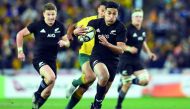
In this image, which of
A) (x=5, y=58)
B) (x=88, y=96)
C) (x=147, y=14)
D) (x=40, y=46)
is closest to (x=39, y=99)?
(x=40, y=46)

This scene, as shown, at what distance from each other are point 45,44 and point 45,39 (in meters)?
0.12

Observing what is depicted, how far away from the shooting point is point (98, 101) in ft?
44.6

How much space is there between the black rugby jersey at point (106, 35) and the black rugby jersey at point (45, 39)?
1.14m

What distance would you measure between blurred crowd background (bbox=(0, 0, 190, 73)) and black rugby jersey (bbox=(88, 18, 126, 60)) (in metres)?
12.7

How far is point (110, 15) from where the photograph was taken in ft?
44.3

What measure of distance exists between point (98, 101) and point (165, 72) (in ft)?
45.2

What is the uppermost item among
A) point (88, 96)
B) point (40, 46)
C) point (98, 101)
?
point (40, 46)

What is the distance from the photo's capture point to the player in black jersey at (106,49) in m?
13.5

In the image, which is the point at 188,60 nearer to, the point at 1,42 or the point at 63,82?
the point at 63,82

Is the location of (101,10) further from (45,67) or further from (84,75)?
(45,67)

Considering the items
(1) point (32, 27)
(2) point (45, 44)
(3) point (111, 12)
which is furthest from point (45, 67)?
(3) point (111, 12)

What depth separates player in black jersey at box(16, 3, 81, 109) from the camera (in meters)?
14.2

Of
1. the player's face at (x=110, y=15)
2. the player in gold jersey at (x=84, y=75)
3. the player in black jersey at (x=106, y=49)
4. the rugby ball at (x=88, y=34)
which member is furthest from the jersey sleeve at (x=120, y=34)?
the player in gold jersey at (x=84, y=75)

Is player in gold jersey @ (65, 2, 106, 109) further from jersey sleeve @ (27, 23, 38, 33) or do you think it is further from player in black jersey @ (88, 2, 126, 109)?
jersey sleeve @ (27, 23, 38, 33)
